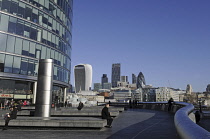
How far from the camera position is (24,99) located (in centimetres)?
3862

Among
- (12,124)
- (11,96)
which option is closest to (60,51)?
(11,96)

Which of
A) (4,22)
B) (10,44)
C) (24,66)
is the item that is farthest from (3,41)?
(24,66)

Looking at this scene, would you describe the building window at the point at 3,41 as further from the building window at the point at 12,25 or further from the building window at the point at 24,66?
the building window at the point at 24,66

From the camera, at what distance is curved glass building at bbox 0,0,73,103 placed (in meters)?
34.4

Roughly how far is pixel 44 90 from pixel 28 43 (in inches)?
923

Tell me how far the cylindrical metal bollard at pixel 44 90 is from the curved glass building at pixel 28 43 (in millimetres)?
19000

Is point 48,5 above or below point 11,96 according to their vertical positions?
above

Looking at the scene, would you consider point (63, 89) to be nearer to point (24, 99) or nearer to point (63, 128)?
point (24, 99)

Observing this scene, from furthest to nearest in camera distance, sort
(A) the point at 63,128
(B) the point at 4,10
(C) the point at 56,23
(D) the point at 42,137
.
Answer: (C) the point at 56,23
(B) the point at 4,10
(A) the point at 63,128
(D) the point at 42,137

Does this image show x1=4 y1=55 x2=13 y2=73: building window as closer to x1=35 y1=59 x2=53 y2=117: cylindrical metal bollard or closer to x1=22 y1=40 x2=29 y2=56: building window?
x1=22 y1=40 x2=29 y2=56: building window

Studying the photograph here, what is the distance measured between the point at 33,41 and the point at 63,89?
53.3 feet

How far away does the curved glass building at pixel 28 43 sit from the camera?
34406mm

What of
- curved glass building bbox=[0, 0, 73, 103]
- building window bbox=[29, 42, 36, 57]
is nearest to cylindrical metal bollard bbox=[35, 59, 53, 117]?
curved glass building bbox=[0, 0, 73, 103]

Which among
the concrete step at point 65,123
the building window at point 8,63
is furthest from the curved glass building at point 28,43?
the concrete step at point 65,123
